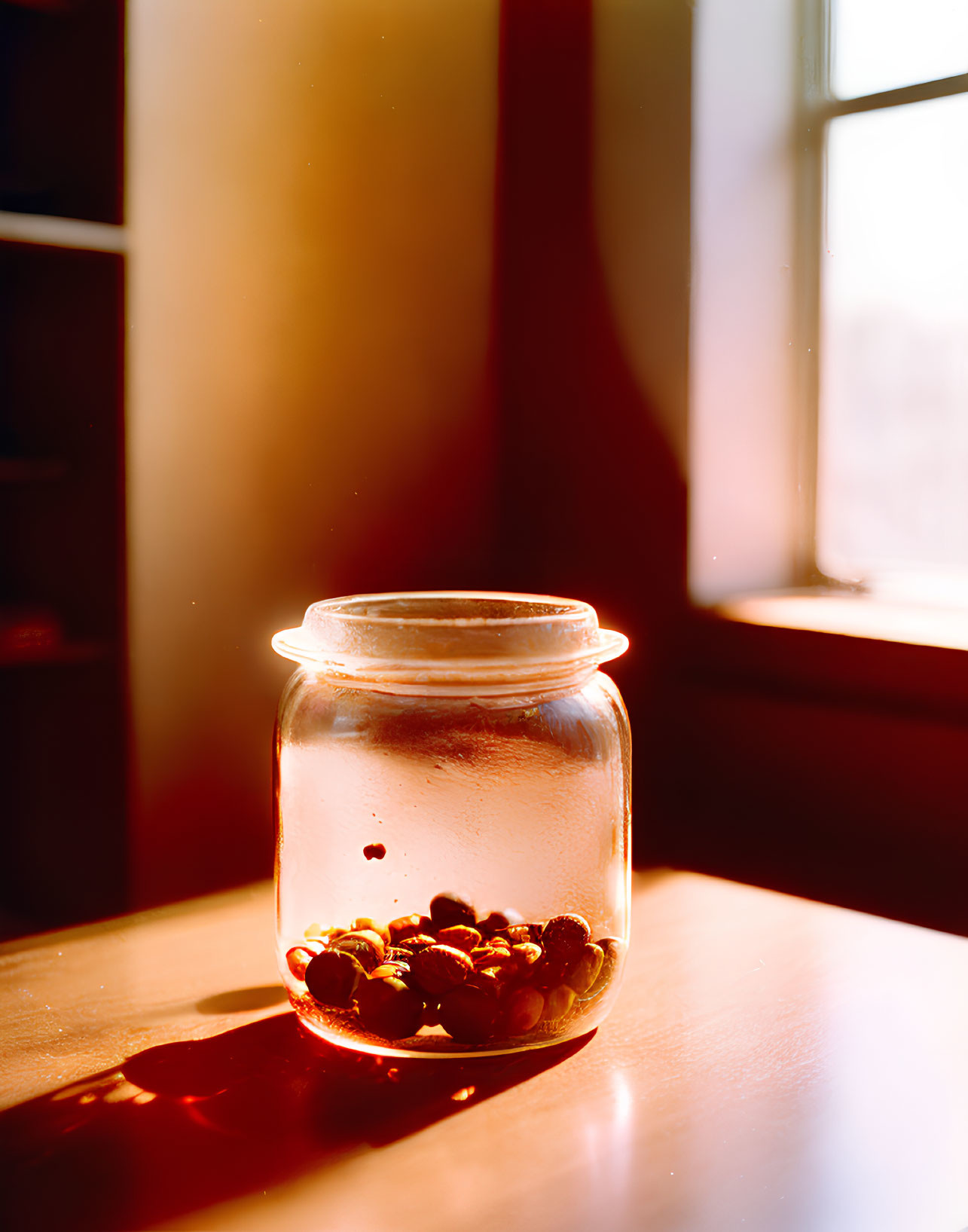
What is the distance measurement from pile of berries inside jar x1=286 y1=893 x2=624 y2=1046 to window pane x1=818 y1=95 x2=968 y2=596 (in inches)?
53.0

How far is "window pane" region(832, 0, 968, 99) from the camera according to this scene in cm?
176

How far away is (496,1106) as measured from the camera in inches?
24.6

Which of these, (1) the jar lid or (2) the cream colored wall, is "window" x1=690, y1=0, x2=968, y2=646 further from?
(1) the jar lid

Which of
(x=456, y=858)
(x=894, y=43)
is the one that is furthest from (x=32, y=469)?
(x=894, y=43)

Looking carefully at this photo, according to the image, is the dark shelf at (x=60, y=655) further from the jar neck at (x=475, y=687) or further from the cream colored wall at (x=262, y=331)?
the jar neck at (x=475, y=687)

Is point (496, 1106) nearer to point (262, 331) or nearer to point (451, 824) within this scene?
point (451, 824)

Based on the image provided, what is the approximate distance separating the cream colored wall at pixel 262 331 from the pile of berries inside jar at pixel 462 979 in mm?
1145

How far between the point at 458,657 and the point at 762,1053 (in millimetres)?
287

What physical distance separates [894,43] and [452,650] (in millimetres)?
1569

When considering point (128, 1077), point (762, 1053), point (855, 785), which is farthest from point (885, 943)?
point (855, 785)

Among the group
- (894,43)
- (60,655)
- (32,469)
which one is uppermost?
(894,43)

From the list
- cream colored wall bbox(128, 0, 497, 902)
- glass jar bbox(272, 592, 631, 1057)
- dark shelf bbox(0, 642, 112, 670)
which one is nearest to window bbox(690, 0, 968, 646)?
cream colored wall bbox(128, 0, 497, 902)

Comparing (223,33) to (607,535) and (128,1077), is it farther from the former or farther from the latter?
(128,1077)

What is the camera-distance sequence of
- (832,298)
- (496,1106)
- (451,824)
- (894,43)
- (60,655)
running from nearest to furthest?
(496,1106)
(451,824)
(60,655)
(894,43)
(832,298)
